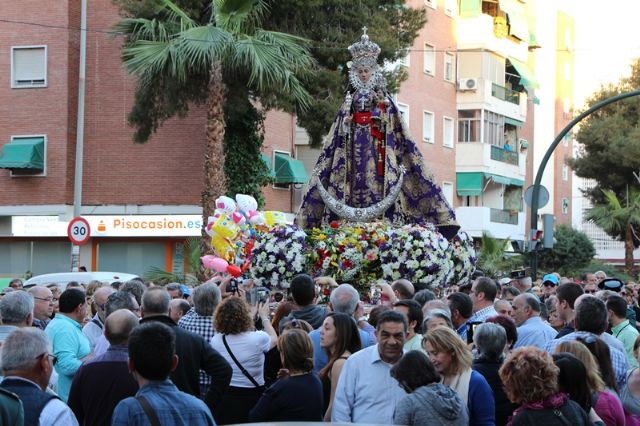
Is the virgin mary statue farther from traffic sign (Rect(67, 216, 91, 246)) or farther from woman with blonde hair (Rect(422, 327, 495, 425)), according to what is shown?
traffic sign (Rect(67, 216, 91, 246))

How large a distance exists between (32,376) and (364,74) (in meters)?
7.60

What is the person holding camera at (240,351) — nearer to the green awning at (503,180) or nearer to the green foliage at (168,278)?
the green foliage at (168,278)

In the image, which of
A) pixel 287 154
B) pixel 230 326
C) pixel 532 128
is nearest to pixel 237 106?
pixel 287 154

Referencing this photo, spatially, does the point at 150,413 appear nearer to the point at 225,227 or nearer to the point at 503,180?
the point at 225,227

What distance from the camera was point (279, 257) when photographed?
11.7m

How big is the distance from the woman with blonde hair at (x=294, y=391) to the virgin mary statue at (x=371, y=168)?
5508mm

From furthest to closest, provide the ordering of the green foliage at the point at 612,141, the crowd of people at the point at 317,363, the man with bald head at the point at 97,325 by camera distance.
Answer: the green foliage at the point at 612,141, the man with bald head at the point at 97,325, the crowd of people at the point at 317,363

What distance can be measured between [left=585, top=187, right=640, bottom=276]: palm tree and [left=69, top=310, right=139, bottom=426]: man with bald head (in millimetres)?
32218

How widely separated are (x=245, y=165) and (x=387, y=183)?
51.6ft

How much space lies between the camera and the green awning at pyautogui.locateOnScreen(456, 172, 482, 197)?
1823 inches

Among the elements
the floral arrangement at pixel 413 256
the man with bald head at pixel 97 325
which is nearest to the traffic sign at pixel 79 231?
the floral arrangement at pixel 413 256

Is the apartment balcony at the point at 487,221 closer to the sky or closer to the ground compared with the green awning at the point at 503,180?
closer to the ground

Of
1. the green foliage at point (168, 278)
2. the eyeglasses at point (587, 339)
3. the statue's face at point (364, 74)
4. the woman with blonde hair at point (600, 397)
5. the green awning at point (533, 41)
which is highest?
the green awning at point (533, 41)

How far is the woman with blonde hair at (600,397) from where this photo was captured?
680cm
